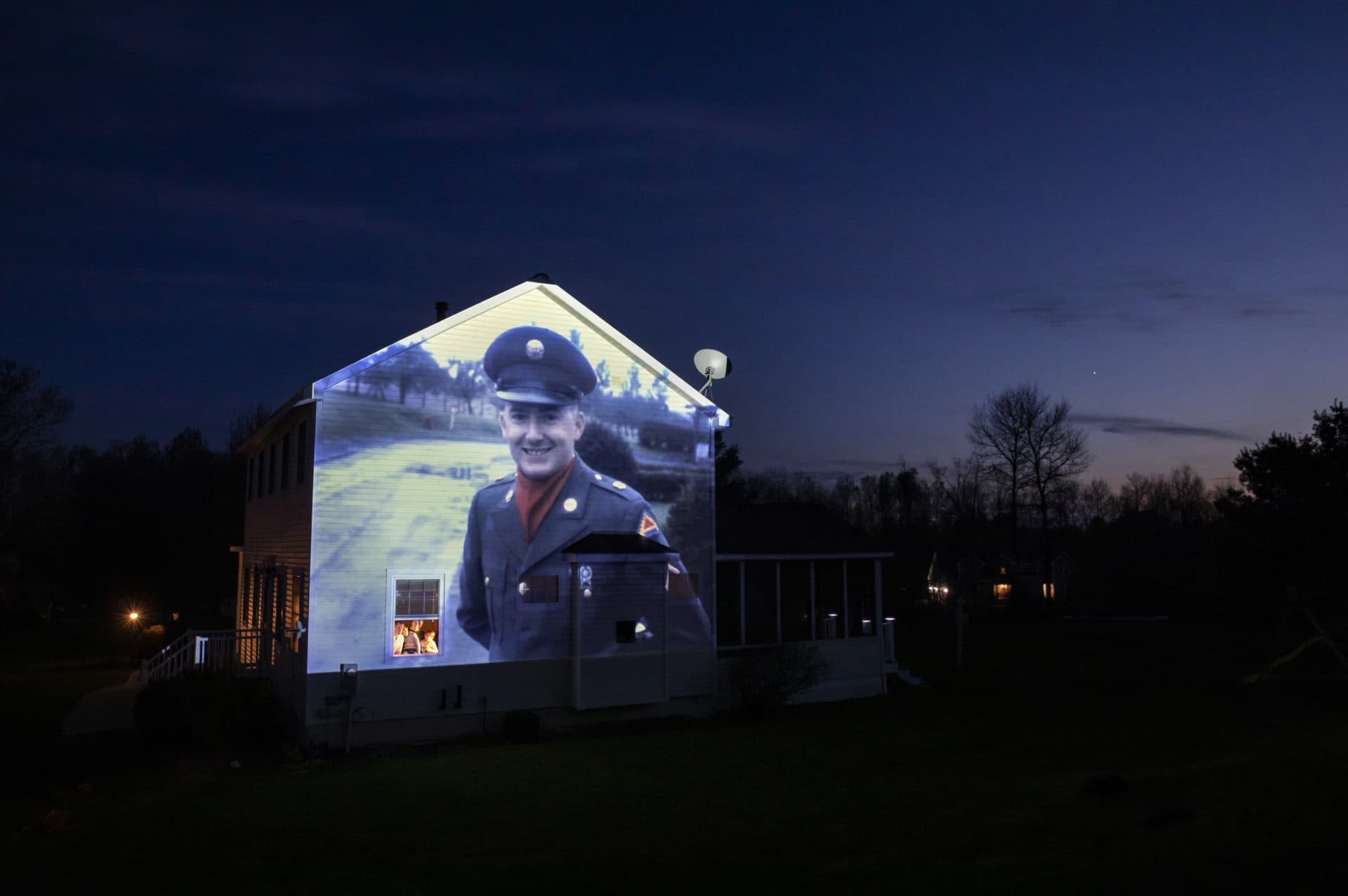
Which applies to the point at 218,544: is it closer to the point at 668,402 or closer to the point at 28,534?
the point at 28,534

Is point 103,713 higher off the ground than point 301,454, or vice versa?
point 301,454

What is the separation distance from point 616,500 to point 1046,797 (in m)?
9.36

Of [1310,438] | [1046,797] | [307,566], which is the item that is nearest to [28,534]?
[307,566]

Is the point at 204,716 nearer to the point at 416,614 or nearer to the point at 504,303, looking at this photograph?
the point at 416,614

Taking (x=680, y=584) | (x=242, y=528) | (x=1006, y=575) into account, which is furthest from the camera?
(x=1006, y=575)

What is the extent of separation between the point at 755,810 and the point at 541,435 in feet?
27.4

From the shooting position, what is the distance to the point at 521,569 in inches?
644

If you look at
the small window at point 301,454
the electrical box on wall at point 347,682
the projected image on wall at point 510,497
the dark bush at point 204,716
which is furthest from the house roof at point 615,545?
the dark bush at point 204,716

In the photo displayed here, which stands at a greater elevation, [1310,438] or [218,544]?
[1310,438]

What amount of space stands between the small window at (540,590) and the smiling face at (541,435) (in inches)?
70.8

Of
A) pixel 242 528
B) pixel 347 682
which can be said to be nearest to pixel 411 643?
pixel 347 682

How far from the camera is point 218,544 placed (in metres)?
43.4

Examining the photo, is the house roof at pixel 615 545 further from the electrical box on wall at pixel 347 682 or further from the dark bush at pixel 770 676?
the electrical box on wall at pixel 347 682

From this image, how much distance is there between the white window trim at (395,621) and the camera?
1504cm
